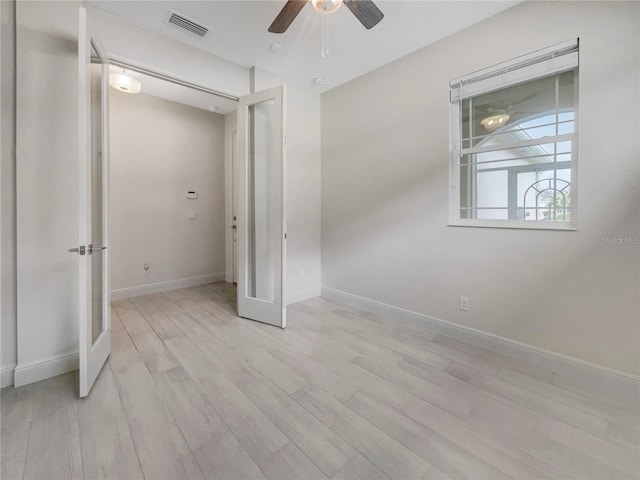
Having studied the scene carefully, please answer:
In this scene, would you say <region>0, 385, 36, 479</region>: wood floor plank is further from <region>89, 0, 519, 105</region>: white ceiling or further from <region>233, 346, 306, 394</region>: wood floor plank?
<region>89, 0, 519, 105</region>: white ceiling

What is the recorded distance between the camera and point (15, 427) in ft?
4.86

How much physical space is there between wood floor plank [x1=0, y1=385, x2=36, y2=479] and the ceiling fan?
2905mm

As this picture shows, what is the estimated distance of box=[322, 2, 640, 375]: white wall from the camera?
179cm

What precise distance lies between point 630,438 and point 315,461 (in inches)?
67.6

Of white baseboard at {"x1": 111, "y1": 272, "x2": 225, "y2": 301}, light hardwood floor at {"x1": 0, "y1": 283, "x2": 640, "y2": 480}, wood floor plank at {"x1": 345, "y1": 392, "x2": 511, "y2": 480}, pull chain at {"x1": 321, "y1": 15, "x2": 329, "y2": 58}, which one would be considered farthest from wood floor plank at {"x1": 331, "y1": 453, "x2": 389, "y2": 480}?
white baseboard at {"x1": 111, "y1": 272, "x2": 225, "y2": 301}

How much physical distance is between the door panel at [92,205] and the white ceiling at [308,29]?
735 mm

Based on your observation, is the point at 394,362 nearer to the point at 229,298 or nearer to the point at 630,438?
the point at 630,438

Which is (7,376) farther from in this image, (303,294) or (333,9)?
(333,9)

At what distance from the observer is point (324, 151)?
3.78 m

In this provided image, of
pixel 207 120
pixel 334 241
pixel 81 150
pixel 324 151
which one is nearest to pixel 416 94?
pixel 324 151

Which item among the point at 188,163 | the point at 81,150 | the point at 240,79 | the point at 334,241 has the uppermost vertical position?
the point at 240,79

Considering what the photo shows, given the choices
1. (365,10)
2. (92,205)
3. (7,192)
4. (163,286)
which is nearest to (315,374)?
(92,205)

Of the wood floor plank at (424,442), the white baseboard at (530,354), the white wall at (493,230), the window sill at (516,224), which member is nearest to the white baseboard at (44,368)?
the wood floor plank at (424,442)

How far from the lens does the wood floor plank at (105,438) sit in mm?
1245
